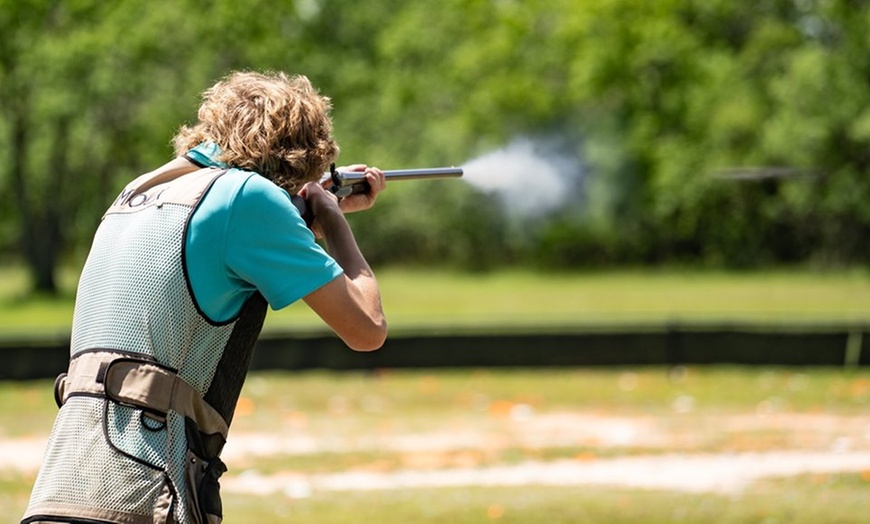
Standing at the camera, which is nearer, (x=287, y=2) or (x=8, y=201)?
(x=287, y=2)

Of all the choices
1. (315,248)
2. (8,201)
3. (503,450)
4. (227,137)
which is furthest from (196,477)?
(8,201)

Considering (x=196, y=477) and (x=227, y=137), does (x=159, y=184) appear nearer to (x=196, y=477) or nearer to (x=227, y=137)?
(x=227, y=137)

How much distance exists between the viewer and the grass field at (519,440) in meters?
9.48

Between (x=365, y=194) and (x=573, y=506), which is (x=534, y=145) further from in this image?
(x=365, y=194)

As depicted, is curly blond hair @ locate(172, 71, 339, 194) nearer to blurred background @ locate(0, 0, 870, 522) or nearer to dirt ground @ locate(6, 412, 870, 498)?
dirt ground @ locate(6, 412, 870, 498)

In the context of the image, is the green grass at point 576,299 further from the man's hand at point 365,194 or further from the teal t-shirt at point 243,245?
the teal t-shirt at point 243,245

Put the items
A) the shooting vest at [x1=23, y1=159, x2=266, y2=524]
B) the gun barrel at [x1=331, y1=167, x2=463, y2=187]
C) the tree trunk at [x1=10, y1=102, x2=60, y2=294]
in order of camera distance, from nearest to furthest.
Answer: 1. the shooting vest at [x1=23, y1=159, x2=266, y2=524]
2. the gun barrel at [x1=331, y1=167, x2=463, y2=187]
3. the tree trunk at [x1=10, y1=102, x2=60, y2=294]

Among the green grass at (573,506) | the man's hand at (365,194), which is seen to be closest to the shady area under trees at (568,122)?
the green grass at (573,506)

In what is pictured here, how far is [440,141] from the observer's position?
54844 millimetres

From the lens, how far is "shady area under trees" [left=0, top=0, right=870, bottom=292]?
44438 mm

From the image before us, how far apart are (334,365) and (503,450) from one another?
6015mm

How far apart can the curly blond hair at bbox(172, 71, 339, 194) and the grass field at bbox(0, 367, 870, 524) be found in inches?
239

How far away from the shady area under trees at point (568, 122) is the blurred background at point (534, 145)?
0.35 feet

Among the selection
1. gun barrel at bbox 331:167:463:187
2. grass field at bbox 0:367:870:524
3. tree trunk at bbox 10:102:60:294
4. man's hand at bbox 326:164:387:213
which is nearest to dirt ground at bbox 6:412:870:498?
grass field at bbox 0:367:870:524
